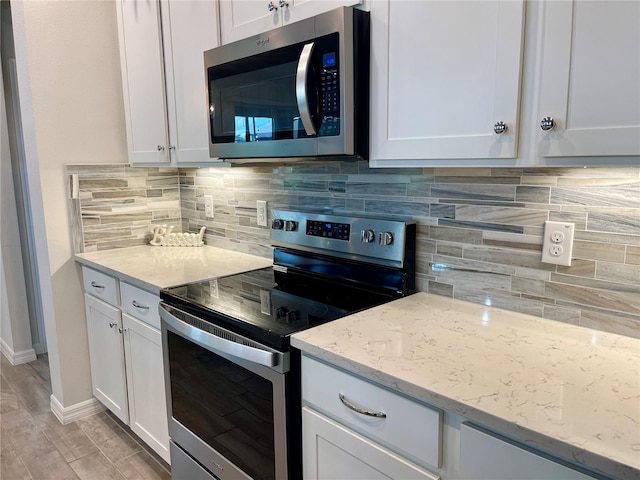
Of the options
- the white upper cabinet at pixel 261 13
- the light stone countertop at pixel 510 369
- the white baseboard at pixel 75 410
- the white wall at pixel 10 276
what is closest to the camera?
the light stone countertop at pixel 510 369

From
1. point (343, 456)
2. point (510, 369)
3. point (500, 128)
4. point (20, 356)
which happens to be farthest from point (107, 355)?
point (500, 128)

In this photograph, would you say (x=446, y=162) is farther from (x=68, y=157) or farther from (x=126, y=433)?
(x=126, y=433)

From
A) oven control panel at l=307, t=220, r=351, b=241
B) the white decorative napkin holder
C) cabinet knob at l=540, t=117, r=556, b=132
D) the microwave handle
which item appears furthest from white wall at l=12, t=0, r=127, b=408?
cabinet knob at l=540, t=117, r=556, b=132

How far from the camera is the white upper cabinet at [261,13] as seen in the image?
146 cm

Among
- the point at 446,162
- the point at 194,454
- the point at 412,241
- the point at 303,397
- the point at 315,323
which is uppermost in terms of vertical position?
the point at 446,162

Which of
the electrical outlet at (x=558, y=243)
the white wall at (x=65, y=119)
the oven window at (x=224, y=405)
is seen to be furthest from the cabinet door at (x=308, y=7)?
the white wall at (x=65, y=119)

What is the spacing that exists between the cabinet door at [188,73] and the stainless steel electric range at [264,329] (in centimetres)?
50

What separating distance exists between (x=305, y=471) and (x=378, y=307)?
51 cm

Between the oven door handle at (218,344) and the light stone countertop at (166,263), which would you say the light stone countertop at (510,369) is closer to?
the oven door handle at (218,344)

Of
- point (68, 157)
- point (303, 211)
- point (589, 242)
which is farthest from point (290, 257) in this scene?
point (68, 157)

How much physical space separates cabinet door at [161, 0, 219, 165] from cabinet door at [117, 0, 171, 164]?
59 millimetres

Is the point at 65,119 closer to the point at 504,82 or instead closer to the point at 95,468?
the point at 95,468

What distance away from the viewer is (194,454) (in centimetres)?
174

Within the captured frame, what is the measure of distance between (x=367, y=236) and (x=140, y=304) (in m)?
1.00
